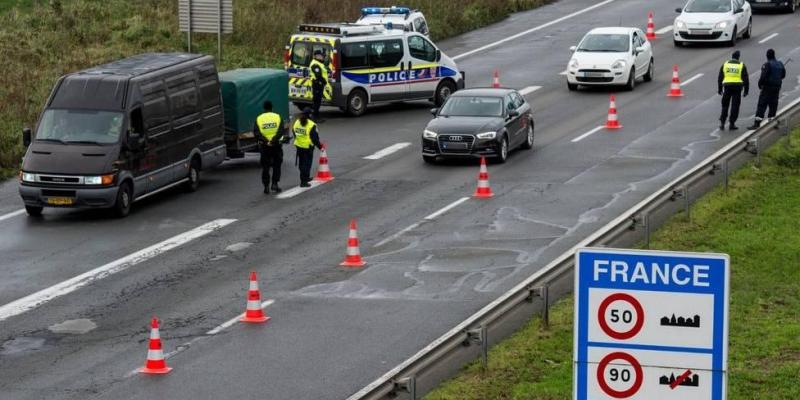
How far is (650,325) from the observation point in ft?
19.4

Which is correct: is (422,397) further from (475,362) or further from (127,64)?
(127,64)

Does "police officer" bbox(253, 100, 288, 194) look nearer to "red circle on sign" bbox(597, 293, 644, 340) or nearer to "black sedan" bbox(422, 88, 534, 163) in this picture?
"black sedan" bbox(422, 88, 534, 163)

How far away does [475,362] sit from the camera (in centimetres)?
1403

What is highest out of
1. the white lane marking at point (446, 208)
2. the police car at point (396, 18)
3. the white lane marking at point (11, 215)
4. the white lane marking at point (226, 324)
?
the police car at point (396, 18)

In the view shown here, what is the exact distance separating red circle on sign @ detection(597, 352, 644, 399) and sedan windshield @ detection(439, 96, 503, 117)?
78.2 feet

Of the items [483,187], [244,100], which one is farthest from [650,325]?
[244,100]

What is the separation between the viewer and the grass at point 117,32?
3512 centimetres

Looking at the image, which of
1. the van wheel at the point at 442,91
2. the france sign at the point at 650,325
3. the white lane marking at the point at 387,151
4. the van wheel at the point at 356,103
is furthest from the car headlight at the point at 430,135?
the france sign at the point at 650,325

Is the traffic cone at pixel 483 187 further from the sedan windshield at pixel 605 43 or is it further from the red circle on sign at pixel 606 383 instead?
the red circle on sign at pixel 606 383

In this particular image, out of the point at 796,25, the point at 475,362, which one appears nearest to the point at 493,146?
the point at 475,362

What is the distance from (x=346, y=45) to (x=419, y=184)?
8540mm

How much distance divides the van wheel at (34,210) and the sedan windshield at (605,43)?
17930mm

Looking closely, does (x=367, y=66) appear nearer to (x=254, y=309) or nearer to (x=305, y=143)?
(x=305, y=143)

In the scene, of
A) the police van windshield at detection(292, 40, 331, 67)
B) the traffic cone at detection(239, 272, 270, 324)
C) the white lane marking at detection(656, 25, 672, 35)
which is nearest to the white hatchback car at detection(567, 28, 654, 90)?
the police van windshield at detection(292, 40, 331, 67)
